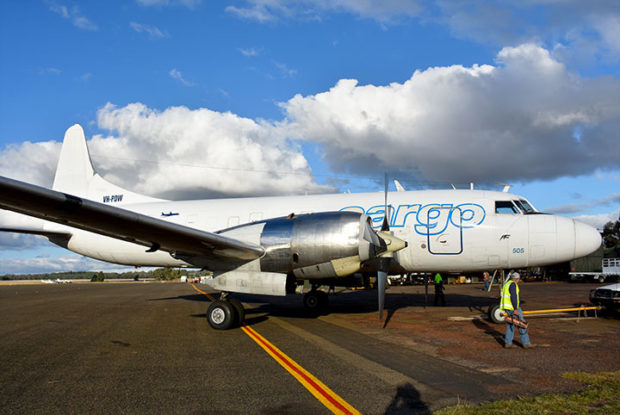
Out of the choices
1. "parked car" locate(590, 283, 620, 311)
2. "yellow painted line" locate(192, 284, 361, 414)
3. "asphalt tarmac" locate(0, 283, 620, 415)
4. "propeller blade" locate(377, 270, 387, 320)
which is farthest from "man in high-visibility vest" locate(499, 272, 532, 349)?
"parked car" locate(590, 283, 620, 311)

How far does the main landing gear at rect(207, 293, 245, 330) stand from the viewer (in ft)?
38.7

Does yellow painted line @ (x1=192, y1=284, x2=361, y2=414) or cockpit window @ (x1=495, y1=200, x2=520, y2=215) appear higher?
cockpit window @ (x1=495, y1=200, x2=520, y2=215)

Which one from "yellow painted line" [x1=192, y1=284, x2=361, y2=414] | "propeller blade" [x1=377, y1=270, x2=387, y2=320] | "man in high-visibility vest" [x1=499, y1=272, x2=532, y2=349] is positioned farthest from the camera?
"propeller blade" [x1=377, y1=270, x2=387, y2=320]

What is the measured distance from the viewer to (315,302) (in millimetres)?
16609

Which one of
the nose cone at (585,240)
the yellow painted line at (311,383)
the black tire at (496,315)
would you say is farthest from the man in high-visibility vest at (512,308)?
the yellow painted line at (311,383)

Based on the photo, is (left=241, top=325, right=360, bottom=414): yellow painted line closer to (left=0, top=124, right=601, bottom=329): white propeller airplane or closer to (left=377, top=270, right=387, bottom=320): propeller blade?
(left=0, top=124, right=601, bottom=329): white propeller airplane

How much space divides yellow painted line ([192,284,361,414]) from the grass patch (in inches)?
44.2

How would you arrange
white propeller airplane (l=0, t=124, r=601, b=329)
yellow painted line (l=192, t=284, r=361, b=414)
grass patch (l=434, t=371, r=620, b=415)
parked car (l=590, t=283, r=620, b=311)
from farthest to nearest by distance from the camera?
1. parked car (l=590, t=283, r=620, b=311)
2. white propeller airplane (l=0, t=124, r=601, b=329)
3. yellow painted line (l=192, t=284, r=361, b=414)
4. grass patch (l=434, t=371, r=620, b=415)

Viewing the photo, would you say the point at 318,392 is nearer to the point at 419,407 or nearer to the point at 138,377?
the point at 419,407

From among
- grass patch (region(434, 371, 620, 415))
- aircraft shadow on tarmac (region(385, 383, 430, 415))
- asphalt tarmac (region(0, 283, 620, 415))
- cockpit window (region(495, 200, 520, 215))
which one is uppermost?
cockpit window (region(495, 200, 520, 215))

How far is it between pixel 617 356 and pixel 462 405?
197 inches

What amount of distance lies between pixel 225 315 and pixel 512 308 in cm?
715

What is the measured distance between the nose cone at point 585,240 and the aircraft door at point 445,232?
3.31 metres

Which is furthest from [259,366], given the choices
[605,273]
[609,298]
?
[605,273]
